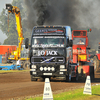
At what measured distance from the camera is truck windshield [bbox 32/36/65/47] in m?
17.6

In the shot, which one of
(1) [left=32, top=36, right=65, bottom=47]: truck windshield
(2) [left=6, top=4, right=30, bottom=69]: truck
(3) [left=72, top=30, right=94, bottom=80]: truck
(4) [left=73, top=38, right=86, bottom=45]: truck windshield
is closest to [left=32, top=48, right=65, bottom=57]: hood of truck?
(1) [left=32, top=36, right=65, bottom=47]: truck windshield

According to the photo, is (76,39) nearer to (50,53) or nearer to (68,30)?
(68,30)

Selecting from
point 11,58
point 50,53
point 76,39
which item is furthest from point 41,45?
point 11,58

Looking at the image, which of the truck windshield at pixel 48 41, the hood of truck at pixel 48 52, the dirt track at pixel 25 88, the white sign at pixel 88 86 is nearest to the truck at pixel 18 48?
the truck windshield at pixel 48 41

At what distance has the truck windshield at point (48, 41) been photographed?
17.6 meters

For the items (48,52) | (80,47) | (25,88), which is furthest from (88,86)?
(80,47)

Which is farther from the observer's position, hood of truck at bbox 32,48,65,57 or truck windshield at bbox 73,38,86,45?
truck windshield at bbox 73,38,86,45

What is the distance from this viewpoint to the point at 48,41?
17797 millimetres

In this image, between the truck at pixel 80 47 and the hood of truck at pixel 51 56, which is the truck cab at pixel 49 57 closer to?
the hood of truck at pixel 51 56

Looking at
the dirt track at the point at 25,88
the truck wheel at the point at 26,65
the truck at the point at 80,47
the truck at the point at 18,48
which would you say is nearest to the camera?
the dirt track at the point at 25,88

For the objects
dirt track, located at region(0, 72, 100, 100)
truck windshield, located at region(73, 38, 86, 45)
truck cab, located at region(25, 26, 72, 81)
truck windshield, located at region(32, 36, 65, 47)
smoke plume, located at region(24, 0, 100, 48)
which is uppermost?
smoke plume, located at region(24, 0, 100, 48)

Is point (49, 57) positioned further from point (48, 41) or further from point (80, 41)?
point (80, 41)

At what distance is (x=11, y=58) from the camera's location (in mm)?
40562

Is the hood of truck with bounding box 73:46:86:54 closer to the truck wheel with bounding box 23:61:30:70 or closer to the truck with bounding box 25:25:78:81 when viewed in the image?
the truck with bounding box 25:25:78:81
